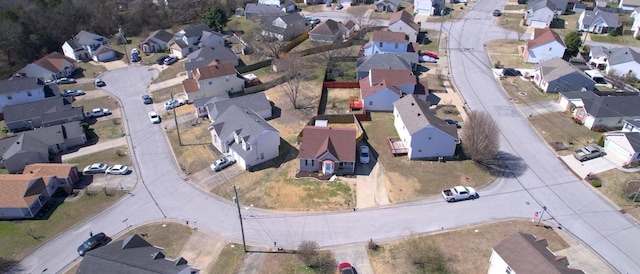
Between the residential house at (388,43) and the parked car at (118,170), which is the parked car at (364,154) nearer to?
the parked car at (118,170)

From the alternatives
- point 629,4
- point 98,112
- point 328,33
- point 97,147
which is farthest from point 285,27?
point 629,4

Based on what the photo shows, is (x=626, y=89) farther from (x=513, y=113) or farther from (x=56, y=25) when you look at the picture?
(x=56, y=25)

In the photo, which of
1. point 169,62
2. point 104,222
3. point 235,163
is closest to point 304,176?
point 235,163

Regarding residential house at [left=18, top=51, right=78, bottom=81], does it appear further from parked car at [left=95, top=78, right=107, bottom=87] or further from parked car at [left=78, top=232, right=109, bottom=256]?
parked car at [left=78, top=232, right=109, bottom=256]

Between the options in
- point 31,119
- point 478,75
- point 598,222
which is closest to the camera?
point 598,222

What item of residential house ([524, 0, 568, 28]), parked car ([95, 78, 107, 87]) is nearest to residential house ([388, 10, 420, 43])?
residential house ([524, 0, 568, 28])

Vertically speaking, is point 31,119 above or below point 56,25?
below

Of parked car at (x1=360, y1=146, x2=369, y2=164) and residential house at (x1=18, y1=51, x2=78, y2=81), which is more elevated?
residential house at (x1=18, y1=51, x2=78, y2=81)

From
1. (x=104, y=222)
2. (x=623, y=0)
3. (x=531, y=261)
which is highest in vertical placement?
(x=623, y=0)
